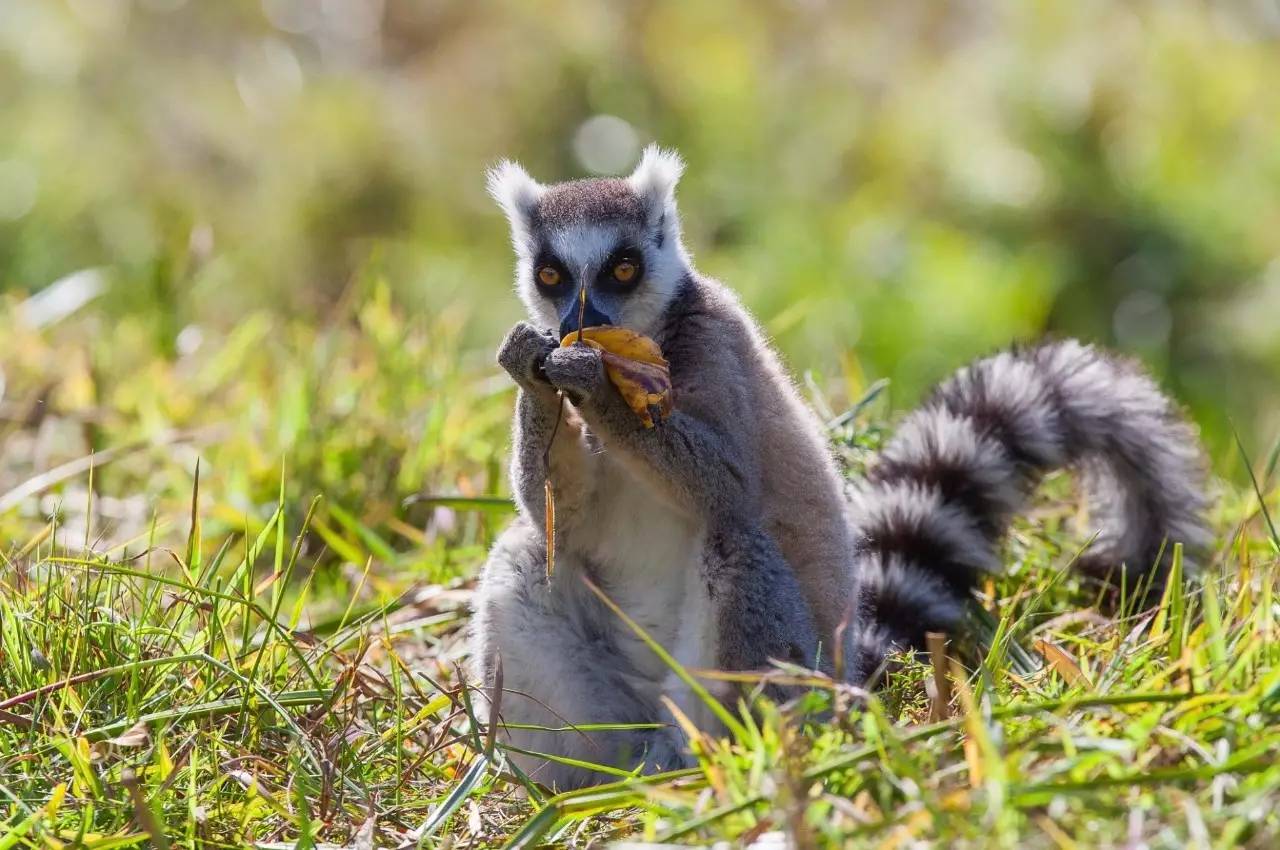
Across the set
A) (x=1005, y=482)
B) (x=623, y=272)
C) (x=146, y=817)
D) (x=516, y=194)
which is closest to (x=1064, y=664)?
(x=1005, y=482)

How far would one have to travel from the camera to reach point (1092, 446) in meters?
4.02

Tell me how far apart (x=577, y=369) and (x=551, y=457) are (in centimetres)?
37

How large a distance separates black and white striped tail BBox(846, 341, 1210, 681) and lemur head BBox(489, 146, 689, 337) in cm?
86

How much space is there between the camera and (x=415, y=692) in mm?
3539

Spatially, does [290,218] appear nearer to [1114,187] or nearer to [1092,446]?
[1114,187]

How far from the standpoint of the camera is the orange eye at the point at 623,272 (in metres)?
3.63

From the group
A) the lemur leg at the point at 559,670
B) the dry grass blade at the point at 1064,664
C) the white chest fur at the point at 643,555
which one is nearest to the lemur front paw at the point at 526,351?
the white chest fur at the point at 643,555

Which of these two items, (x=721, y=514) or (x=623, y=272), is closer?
(x=721, y=514)

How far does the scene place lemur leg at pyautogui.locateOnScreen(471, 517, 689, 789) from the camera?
348cm

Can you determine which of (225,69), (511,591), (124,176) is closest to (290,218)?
(124,176)

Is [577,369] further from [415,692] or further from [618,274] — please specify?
[415,692]

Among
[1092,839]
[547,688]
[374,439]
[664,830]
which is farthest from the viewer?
[374,439]

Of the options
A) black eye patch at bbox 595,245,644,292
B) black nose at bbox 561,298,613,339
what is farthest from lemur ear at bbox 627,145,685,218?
black nose at bbox 561,298,613,339

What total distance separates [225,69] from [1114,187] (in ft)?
28.5
